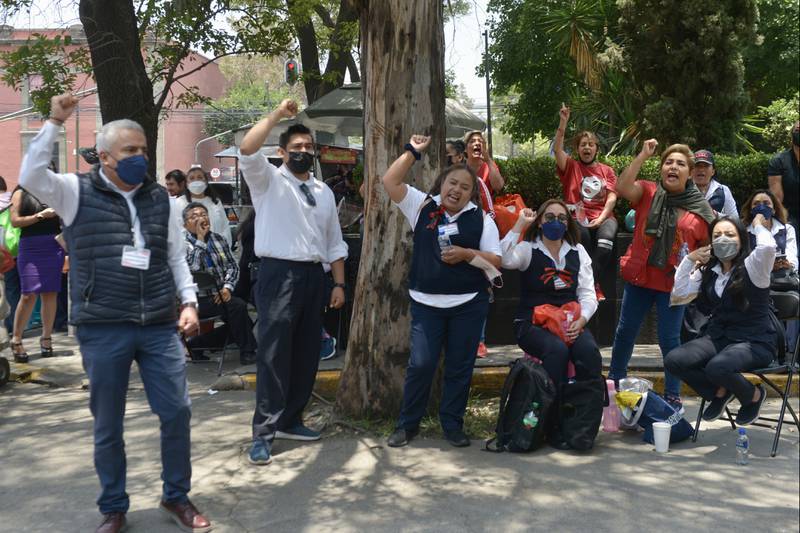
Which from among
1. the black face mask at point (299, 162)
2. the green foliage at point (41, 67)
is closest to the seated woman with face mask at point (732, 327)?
the black face mask at point (299, 162)

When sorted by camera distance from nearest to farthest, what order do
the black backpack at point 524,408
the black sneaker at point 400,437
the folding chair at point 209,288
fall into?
the black backpack at point 524,408 < the black sneaker at point 400,437 < the folding chair at point 209,288

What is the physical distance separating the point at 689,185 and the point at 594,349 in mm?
1743

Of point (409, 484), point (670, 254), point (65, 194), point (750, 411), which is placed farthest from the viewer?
point (670, 254)

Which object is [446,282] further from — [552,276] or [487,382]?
[487,382]

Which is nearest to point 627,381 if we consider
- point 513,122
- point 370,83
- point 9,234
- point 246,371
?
point 370,83

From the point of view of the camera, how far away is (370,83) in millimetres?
6258

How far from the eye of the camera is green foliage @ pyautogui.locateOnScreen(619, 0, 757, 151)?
17562 millimetres

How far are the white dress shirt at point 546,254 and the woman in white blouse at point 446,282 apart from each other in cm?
31

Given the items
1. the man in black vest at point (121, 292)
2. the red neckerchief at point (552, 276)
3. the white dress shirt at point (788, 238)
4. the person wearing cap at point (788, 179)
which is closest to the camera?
the man in black vest at point (121, 292)

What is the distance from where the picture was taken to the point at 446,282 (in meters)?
5.81

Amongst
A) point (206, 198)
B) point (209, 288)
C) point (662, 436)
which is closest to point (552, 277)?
point (662, 436)

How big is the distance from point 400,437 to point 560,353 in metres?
1.16

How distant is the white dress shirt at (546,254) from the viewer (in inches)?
245

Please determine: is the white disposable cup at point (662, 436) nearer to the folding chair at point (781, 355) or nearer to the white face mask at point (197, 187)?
the folding chair at point (781, 355)
